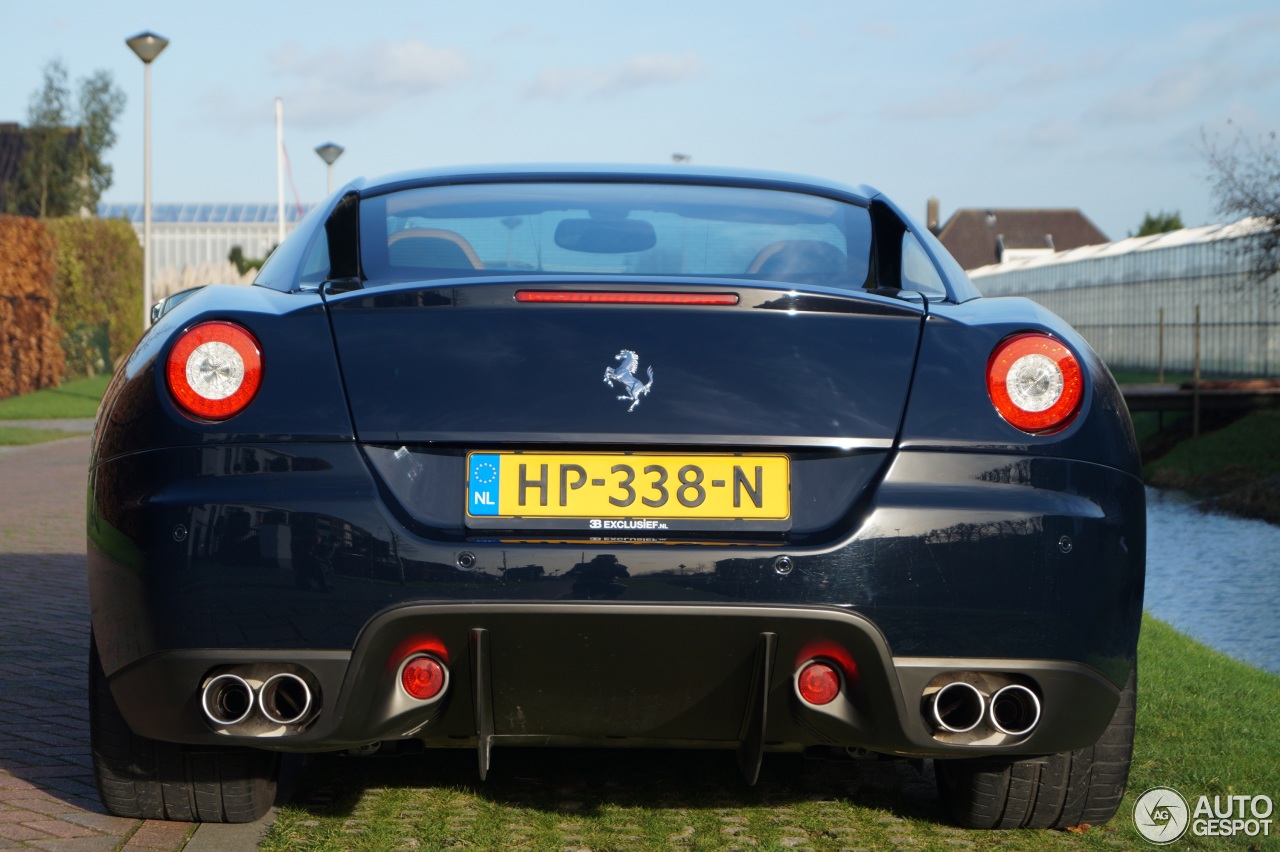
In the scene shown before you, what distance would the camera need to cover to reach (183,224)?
69562mm

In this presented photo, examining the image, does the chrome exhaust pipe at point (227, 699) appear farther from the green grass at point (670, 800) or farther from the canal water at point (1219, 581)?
the canal water at point (1219, 581)

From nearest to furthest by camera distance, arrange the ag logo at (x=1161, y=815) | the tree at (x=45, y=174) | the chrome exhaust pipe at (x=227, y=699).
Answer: the chrome exhaust pipe at (x=227, y=699) < the ag logo at (x=1161, y=815) < the tree at (x=45, y=174)

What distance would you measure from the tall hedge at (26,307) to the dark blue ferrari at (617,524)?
23.5 meters

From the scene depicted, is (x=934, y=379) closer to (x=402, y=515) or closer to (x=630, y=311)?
(x=630, y=311)

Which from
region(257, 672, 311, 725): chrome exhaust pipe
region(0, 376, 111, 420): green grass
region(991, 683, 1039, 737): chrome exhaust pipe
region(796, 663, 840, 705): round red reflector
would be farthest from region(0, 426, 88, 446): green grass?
region(991, 683, 1039, 737): chrome exhaust pipe

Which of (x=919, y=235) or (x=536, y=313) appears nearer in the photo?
(x=536, y=313)

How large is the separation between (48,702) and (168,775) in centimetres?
166

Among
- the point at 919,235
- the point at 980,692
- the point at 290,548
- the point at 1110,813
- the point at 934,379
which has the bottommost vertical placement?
the point at 1110,813

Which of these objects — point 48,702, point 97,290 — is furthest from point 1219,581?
point 97,290

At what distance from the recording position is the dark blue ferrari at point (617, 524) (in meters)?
2.89

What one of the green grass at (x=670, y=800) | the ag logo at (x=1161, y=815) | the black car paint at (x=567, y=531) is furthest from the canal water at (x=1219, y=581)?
the black car paint at (x=567, y=531)

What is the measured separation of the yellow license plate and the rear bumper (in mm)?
176

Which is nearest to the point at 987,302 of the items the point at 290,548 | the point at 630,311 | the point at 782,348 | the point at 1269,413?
the point at 782,348

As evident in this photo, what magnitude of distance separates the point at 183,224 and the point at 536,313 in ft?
230
